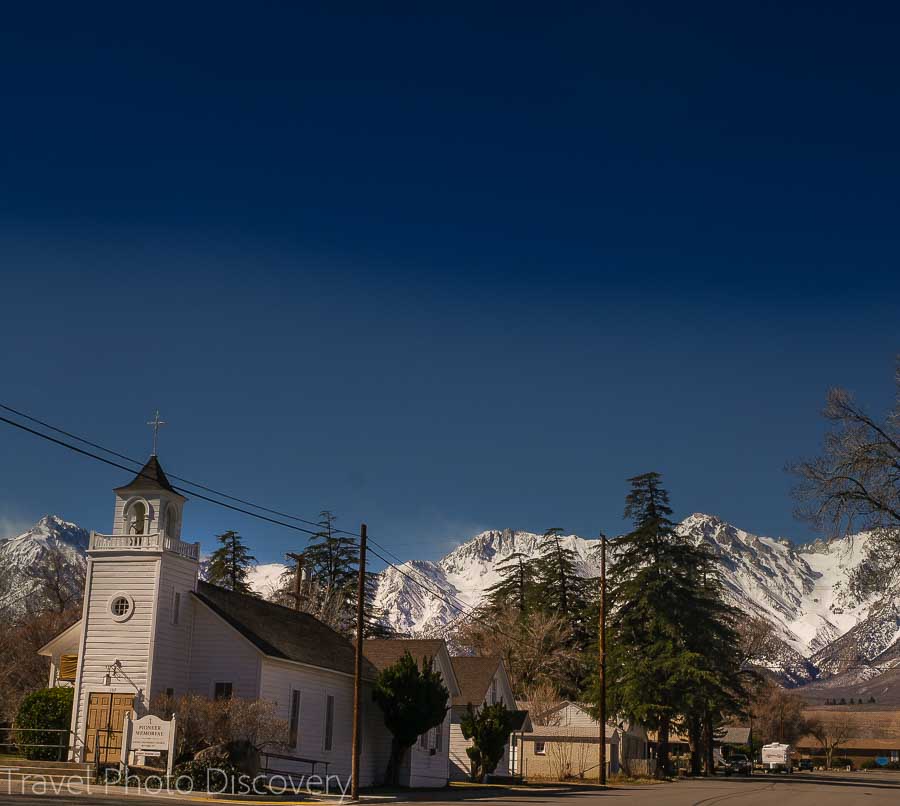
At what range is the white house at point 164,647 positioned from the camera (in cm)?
3788

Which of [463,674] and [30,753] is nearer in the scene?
[30,753]

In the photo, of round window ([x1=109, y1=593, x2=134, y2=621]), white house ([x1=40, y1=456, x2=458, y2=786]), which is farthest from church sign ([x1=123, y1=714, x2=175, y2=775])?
round window ([x1=109, y1=593, x2=134, y2=621])

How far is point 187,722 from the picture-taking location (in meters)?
35.2

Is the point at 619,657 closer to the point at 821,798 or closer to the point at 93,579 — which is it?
the point at 821,798

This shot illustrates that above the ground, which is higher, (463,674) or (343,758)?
(463,674)

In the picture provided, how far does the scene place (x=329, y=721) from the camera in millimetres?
44156

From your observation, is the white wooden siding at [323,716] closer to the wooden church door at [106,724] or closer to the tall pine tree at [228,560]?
the wooden church door at [106,724]

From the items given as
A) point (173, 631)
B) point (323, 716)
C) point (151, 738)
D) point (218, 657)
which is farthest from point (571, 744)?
point (151, 738)

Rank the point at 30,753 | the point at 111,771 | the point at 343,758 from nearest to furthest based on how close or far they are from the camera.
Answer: the point at 111,771, the point at 30,753, the point at 343,758

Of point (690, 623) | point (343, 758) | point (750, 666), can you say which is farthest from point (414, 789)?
point (750, 666)

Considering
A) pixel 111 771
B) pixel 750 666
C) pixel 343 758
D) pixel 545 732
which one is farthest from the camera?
pixel 750 666

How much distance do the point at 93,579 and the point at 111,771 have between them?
24.4 feet

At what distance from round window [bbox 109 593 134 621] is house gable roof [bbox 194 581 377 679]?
2834mm

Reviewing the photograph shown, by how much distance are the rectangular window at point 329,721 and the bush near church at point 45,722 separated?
32.0 ft
